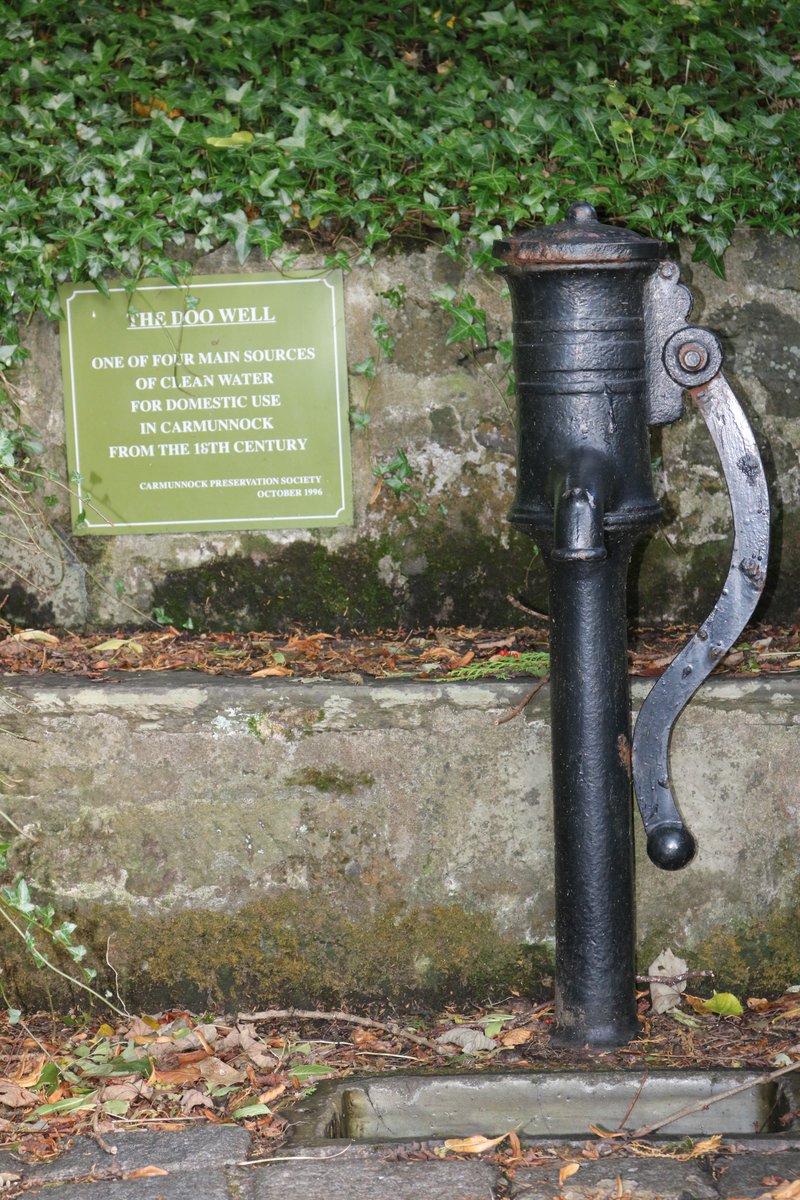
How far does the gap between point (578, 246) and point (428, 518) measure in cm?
114

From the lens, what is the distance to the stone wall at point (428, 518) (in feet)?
10.9

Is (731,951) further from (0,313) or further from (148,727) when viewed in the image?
(0,313)

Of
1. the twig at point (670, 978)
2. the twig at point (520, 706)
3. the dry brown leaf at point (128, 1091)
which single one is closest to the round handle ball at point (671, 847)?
the twig at point (670, 978)

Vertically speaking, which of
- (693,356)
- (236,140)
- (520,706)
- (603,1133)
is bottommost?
(603,1133)

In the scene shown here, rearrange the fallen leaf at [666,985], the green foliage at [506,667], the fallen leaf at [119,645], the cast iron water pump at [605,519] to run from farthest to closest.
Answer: the fallen leaf at [119,645], the green foliage at [506,667], the fallen leaf at [666,985], the cast iron water pump at [605,519]

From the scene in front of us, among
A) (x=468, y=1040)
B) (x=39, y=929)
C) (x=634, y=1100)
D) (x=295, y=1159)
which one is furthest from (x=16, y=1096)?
(x=634, y=1100)

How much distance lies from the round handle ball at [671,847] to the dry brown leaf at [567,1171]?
0.68 m

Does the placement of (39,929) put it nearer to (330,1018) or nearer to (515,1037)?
(330,1018)

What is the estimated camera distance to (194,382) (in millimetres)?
3361

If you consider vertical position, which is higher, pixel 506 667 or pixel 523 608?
pixel 523 608

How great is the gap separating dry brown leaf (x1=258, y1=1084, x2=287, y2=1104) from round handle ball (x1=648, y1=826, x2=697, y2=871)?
915 millimetres

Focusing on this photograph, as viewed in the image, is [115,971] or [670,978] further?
[115,971]

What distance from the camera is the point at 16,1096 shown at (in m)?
2.55

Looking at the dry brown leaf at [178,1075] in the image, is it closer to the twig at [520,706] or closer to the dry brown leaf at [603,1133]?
the dry brown leaf at [603,1133]
